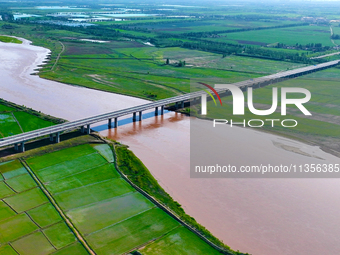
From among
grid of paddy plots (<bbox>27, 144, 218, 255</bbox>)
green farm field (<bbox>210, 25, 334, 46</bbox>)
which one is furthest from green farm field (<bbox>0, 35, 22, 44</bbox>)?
grid of paddy plots (<bbox>27, 144, 218, 255</bbox>)

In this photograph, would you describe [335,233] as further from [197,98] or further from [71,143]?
A: [197,98]

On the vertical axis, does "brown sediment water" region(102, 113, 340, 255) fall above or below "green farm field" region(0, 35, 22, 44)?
below

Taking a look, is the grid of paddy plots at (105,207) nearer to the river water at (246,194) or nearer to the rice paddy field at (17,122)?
the river water at (246,194)

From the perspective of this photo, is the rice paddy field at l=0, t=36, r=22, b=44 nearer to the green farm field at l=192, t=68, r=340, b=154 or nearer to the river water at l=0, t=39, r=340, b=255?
the river water at l=0, t=39, r=340, b=255

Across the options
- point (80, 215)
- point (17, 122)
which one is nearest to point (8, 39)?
point (17, 122)

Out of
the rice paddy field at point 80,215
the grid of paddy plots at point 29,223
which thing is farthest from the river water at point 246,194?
the grid of paddy plots at point 29,223

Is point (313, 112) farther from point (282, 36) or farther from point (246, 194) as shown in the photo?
point (282, 36)

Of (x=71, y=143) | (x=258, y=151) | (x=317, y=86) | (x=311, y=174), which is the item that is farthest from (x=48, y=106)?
(x=317, y=86)
